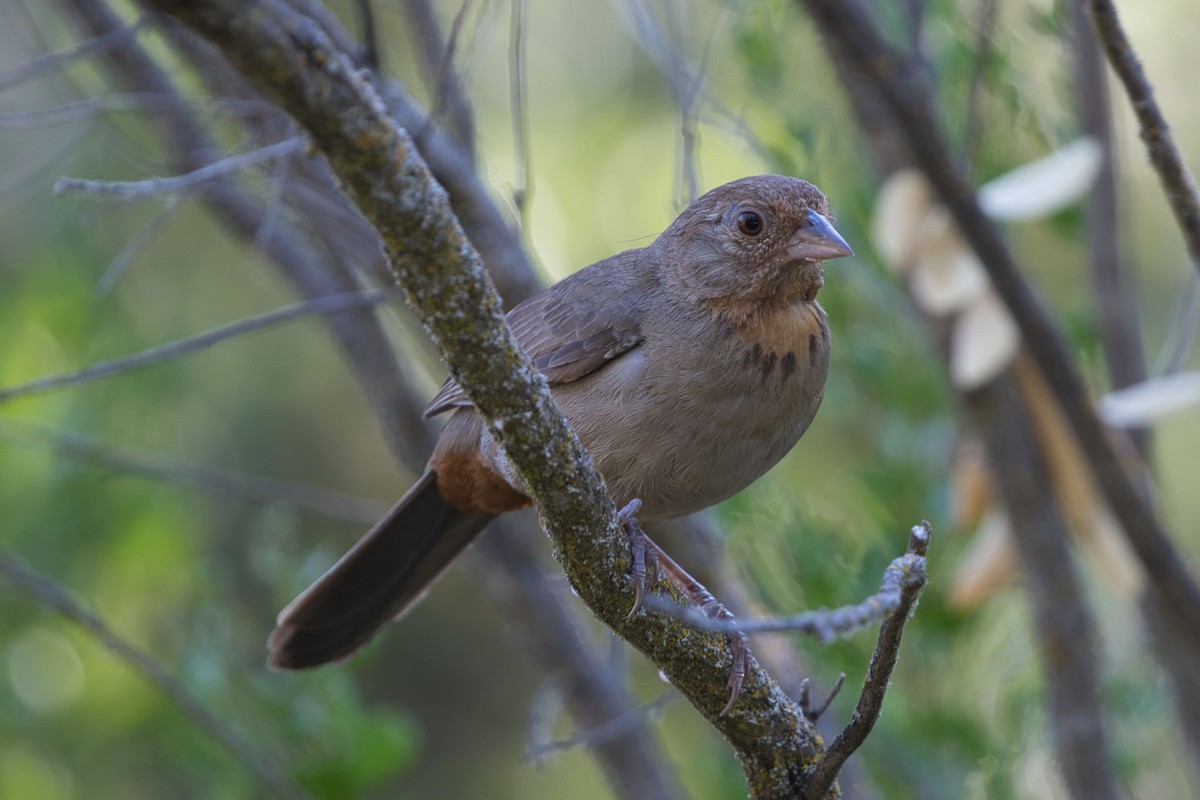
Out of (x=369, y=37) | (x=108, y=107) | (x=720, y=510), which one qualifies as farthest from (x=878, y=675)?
(x=108, y=107)

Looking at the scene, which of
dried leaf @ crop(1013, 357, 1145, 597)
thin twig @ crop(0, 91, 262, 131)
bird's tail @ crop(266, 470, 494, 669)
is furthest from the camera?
dried leaf @ crop(1013, 357, 1145, 597)

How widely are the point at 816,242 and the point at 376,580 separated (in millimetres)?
1736

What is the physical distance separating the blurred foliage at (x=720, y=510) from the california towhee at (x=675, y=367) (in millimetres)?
760

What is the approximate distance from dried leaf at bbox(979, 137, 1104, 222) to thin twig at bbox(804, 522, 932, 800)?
2385mm

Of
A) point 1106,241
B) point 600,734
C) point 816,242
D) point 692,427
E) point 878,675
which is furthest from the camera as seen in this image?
point 1106,241

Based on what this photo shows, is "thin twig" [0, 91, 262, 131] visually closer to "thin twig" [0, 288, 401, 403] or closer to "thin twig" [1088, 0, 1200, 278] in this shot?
"thin twig" [0, 288, 401, 403]

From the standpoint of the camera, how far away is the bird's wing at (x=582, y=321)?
3.60m

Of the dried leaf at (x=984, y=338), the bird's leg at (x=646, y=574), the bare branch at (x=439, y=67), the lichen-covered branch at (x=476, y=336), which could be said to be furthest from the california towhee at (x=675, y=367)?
the dried leaf at (x=984, y=338)

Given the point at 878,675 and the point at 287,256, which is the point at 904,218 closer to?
the point at 287,256

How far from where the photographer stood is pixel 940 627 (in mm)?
5125

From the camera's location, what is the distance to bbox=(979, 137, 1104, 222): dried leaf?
4703mm

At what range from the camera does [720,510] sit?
5.33 metres

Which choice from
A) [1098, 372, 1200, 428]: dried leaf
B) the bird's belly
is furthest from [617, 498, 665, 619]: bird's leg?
[1098, 372, 1200, 428]: dried leaf

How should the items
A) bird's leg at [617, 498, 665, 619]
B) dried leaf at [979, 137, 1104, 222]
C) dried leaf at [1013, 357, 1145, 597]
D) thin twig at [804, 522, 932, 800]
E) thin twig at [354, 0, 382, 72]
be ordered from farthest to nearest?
dried leaf at [1013, 357, 1145, 597]
dried leaf at [979, 137, 1104, 222]
thin twig at [354, 0, 382, 72]
bird's leg at [617, 498, 665, 619]
thin twig at [804, 522, 932, 800]
